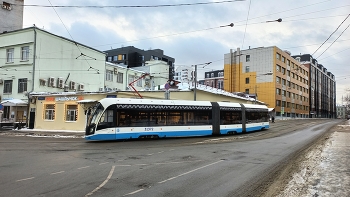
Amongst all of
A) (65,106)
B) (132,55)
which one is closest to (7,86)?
(65,106)

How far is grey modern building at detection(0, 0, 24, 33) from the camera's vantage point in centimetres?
3925

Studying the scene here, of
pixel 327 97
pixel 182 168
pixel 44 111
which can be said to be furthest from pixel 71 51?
pixel 327 97

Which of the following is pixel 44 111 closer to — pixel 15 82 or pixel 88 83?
pixel 15 82

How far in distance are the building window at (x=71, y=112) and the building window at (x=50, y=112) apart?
1.99 meters

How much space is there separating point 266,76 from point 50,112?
54.4m

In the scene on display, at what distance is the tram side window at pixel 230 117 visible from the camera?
23.6 meters

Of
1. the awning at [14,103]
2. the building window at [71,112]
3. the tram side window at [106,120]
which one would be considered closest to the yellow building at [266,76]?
the building window at [71,112]

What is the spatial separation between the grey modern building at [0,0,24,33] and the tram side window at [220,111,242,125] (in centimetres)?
3480

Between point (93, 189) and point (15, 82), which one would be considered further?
point (15, 82)

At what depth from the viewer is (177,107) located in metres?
21.2

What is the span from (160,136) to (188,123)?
8.89ft

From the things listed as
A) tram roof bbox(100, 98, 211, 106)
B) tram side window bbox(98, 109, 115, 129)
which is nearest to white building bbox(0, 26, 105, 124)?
tram roof bbox(100, 98, 211, 106)

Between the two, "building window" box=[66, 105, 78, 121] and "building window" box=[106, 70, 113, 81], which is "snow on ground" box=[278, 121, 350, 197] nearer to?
"building window" box=[66, 105, 78, 121]

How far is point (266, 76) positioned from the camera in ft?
225
